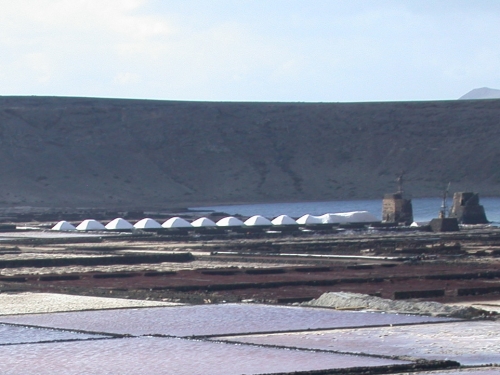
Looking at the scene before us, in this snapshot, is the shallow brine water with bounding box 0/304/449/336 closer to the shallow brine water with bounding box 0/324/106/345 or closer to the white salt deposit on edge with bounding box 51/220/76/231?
the shallow brine water with bounding box 0/324/106/345

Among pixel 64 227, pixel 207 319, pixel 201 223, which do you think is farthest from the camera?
pixel 201 223

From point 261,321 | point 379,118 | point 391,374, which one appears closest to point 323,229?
point 261,321

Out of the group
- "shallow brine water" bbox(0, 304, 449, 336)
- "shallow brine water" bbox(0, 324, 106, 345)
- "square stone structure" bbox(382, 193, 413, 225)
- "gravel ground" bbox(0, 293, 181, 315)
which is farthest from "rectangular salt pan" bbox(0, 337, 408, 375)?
"square stone structure" bbox(382, 193, 413, 225)

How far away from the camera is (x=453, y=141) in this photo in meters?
107

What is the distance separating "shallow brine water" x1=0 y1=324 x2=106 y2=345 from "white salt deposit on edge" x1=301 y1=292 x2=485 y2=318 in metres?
4.19

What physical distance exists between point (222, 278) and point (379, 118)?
95984 millimetres

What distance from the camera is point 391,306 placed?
1537 centimetres

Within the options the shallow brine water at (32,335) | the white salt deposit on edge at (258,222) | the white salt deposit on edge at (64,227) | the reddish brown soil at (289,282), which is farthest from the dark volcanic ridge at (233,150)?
the shallow brine water at (32,335)

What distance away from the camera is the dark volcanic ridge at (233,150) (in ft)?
313

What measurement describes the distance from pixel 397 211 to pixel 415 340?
42700 mm

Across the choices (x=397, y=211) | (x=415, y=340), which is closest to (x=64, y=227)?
(x=397, y=211)

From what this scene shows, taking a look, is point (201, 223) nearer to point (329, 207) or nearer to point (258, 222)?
point (258, 222)

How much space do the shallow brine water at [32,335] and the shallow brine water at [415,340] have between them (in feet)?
5.95

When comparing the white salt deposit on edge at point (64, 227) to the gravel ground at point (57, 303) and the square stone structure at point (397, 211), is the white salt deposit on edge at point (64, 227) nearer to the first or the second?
the square stone structure at point (397, 211)
